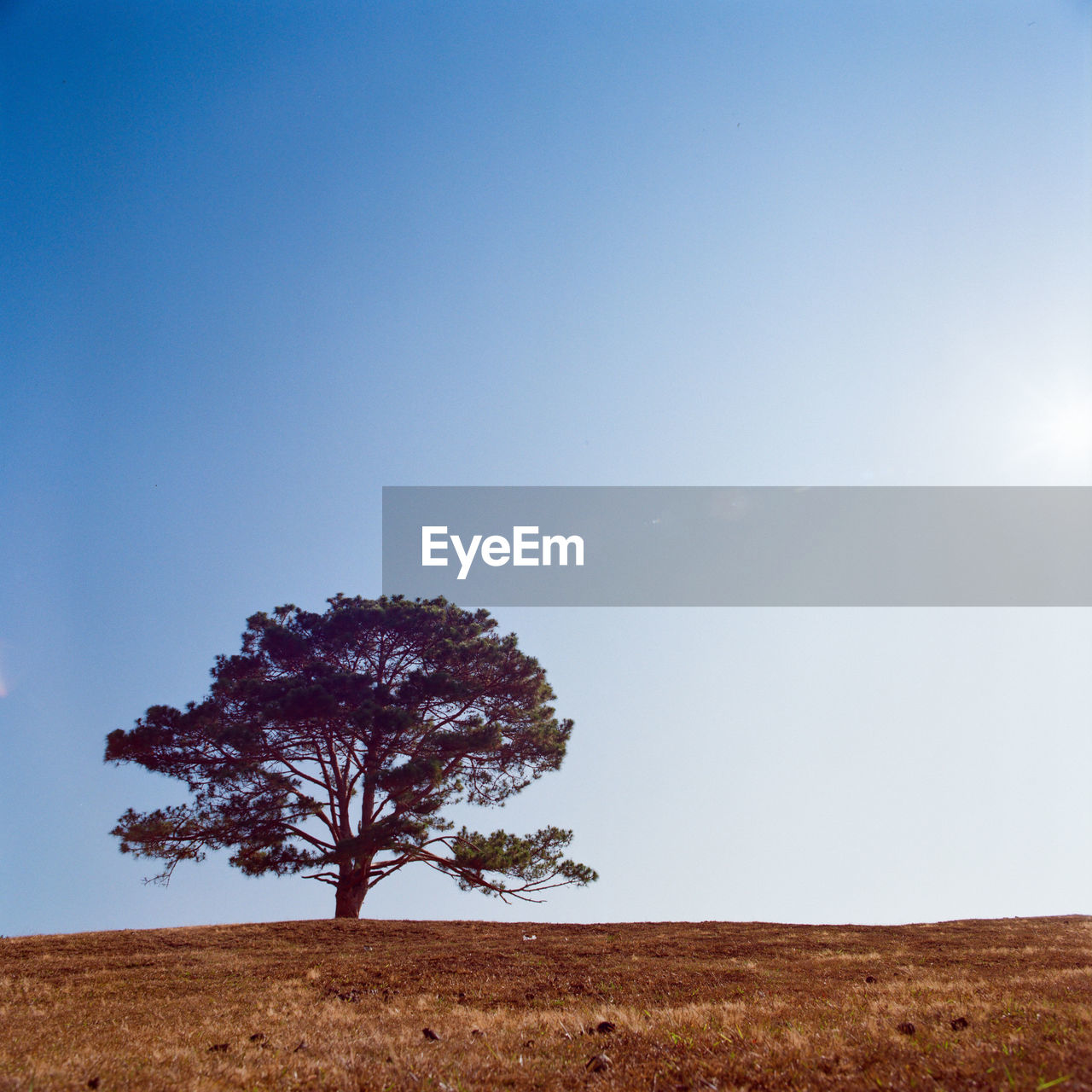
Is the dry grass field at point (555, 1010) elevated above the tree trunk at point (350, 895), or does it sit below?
above

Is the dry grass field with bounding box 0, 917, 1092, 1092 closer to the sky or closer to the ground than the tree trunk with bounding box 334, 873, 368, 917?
closer to the sky

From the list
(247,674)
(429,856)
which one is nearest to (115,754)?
(247,674)

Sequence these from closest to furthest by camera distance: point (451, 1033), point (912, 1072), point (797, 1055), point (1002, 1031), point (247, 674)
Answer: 1. point (912, 1072)
2. point (797, 1055)
3. point (1002, 1031)
4. point (451, 1033)
5. point (247, 674)

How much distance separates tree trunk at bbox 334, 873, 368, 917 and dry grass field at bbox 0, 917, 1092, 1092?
8.04 metres

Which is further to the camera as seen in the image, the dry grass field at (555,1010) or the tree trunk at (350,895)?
the tree trunk at (350,895)

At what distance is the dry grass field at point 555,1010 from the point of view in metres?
5.32

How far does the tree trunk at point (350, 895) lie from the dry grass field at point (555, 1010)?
26.4 ft

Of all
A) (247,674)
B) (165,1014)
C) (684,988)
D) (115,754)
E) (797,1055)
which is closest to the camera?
(797,1055)

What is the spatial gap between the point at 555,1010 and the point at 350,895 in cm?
1831

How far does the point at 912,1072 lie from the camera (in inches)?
186

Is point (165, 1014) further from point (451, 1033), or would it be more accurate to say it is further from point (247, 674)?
point (247, 674)

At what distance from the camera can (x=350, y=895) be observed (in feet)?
81.1

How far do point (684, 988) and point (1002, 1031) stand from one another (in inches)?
206

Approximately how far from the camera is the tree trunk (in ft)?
80.4
